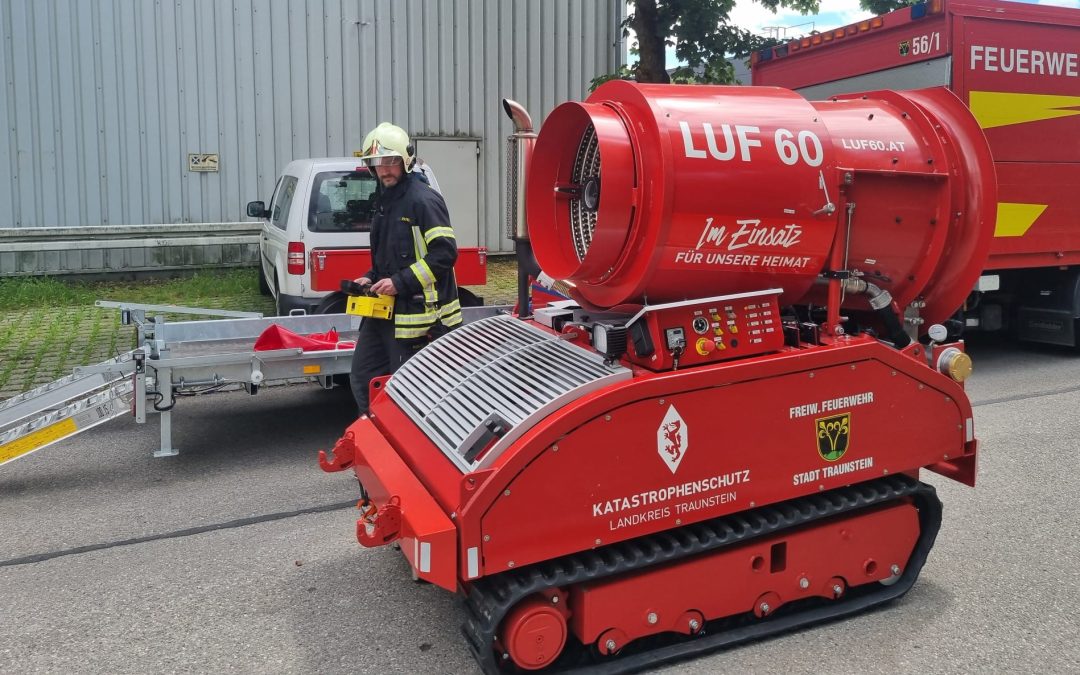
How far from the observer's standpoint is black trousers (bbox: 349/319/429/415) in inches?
209

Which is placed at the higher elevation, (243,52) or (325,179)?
(243,52)

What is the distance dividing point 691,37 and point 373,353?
763cm

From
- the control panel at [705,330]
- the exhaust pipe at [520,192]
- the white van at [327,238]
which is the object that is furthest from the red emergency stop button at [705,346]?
the white van at [327,238]

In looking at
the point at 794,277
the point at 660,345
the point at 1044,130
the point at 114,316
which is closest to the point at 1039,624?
the point at 794,277

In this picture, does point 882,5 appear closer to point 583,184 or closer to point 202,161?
point 202,161

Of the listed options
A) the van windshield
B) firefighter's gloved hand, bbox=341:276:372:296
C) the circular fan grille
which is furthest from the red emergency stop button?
the van windshield

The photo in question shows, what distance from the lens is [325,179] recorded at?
8.23 m

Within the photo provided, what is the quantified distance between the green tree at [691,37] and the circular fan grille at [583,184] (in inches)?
296

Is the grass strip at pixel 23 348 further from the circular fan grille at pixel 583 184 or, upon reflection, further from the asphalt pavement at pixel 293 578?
the circular fan grille at pixel 583 184

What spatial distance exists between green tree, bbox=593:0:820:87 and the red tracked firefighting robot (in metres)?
7.22

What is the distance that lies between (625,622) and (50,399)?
160 inches

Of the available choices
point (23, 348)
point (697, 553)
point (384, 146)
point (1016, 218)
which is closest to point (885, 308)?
point (697, 553)

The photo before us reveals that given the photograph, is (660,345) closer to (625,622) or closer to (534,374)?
(534,374)

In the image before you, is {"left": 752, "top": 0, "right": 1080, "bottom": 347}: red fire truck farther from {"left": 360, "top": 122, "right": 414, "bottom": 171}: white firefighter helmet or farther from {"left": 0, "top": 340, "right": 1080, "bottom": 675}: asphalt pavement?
{"left": 360, "top": 122, "right": 414, "bottom": 171}: white firefighter helmet
